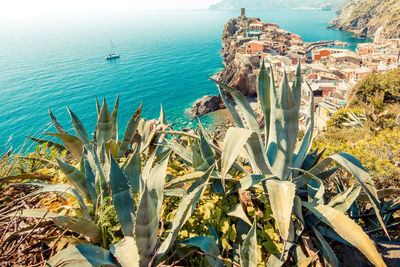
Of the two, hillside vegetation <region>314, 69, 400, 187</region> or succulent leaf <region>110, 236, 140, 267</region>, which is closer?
succulent leaf <region>110, 236, 140, 267</region>

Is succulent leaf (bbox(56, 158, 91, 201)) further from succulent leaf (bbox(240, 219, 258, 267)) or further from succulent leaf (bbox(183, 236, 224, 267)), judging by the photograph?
succulent leaf (bbox(240, 219, 258, 267))

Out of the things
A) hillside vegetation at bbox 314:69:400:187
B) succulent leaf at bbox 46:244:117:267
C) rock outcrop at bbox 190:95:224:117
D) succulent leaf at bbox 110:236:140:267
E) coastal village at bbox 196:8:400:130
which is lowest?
rock outcrop at bbox 190:95:224:117

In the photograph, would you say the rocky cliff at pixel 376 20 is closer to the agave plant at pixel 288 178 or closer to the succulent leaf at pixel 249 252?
the agave plant at pixel 288 178

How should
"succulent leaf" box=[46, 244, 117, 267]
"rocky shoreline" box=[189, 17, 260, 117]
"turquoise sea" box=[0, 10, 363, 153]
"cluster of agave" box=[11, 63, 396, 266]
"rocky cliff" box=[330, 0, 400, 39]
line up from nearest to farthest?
"succulent leaf" box=[46, 244, 117, 267] < "cluster of agave" box=[11, 63, 396, 266] < "turquoise sea" box=[0, 10, 363, 153] < "rocky shoreline" box=[189, 17, 260, 117] < "rocky cliff" box=[330, 0, 400, 39]

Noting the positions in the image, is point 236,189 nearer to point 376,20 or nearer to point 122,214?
point 122,214

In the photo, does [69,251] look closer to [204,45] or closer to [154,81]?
[154,81]

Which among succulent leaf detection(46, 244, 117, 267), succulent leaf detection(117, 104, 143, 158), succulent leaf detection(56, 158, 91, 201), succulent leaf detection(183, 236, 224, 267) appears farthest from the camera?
succulent leaf detection(117, 104, 143, 158)

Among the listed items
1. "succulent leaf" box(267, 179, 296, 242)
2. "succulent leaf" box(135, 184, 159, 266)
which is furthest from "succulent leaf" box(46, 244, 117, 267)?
"succulent leaf" box(267, 179, 296, 242)

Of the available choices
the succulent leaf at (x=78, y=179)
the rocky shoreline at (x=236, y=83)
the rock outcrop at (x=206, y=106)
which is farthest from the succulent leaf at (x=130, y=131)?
the rock outcrop at (x=206, y=106)
